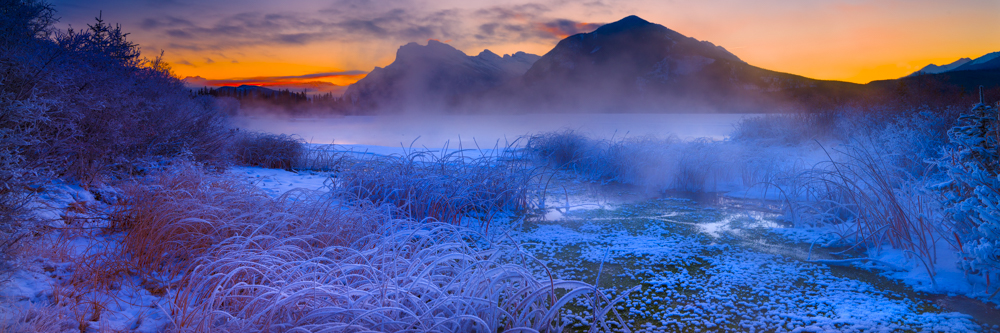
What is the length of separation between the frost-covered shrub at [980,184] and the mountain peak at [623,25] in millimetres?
127820

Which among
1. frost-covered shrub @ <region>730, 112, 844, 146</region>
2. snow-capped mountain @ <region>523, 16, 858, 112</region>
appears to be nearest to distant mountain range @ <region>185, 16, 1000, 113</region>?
snow-capped mountain @ <region>523, 16, 858, 112</region>

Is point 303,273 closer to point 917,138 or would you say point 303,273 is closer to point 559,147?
point 559,147

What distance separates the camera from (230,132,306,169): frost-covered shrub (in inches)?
283

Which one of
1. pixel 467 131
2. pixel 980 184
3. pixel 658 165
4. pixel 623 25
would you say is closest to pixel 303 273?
pixel 980 184

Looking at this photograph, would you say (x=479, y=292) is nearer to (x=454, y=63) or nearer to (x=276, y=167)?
(x=276, y=167)

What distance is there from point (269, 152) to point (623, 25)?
128508 millimetres

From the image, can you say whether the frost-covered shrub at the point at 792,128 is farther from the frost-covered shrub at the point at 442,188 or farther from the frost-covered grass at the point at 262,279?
the frost-covered grass at the point at 262,279

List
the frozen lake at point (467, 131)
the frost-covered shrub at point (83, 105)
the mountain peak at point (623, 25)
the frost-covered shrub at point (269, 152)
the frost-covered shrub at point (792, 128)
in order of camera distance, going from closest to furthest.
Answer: the frost-covered shrub at point (83, 105)
the frost-covered shrub at point (269, 152)
the frost-covered shrub at point (792, 128)
the frozen lake at point (467, 131)
the mountain peak at point (623, 25)

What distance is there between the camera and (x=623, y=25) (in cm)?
12312

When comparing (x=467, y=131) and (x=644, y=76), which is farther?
(x=644, y=76)

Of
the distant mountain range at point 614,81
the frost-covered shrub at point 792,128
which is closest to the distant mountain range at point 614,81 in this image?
the distant mountain range at point 614,81

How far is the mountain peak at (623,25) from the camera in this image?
120562 mm

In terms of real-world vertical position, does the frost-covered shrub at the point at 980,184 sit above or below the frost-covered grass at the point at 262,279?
above

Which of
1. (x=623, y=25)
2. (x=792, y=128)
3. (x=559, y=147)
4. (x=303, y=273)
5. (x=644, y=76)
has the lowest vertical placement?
(x=303, y=273)
